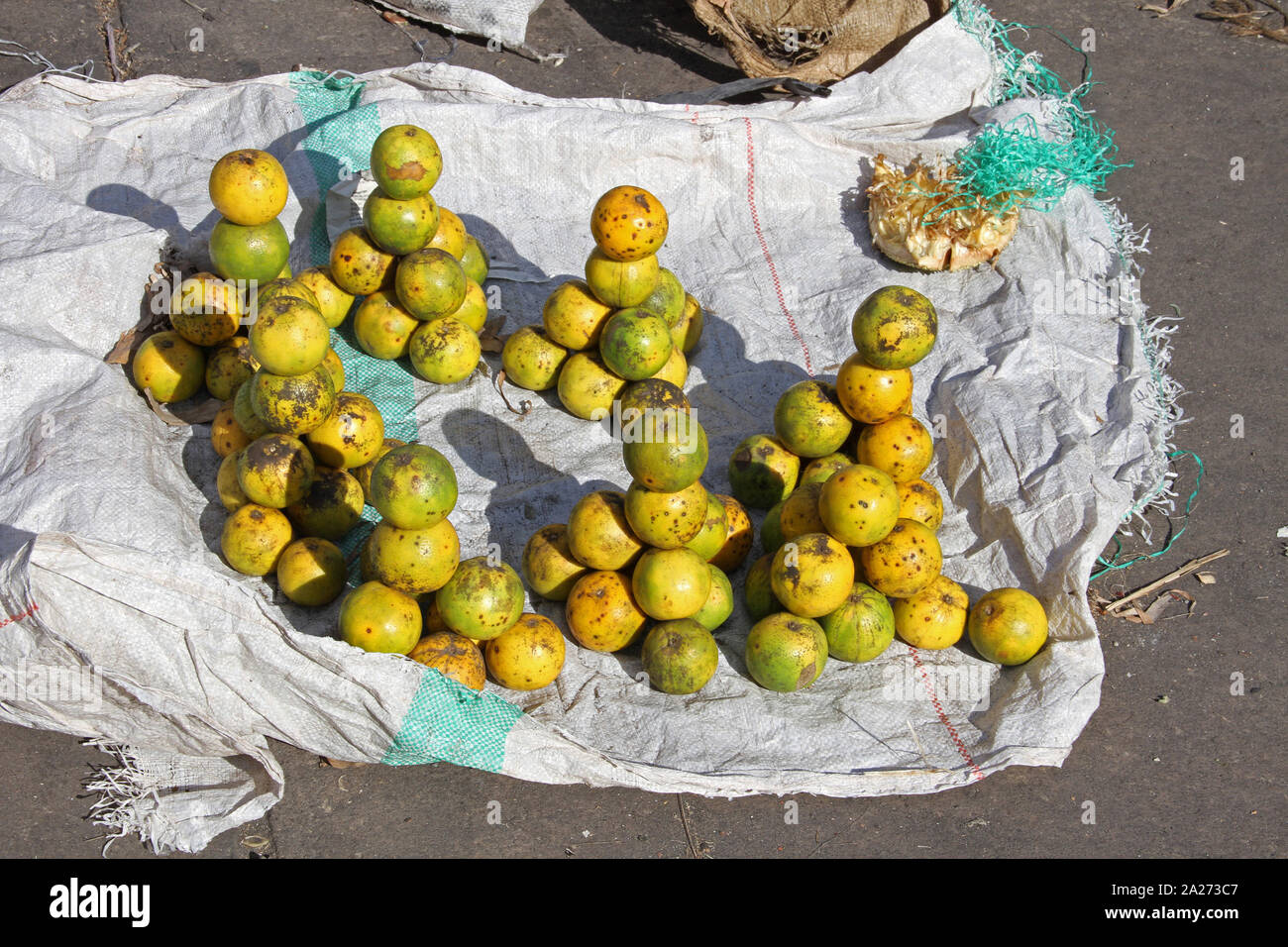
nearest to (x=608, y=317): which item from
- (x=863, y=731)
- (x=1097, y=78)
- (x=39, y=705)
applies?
(x=863, y=731)

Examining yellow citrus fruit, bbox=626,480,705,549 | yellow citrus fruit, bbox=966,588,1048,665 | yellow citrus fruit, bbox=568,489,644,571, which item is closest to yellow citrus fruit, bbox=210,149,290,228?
yellow citrus fruit, bbox=568,489,644,571

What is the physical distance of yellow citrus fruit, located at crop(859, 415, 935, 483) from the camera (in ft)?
13.3

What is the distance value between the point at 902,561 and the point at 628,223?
1.64 m

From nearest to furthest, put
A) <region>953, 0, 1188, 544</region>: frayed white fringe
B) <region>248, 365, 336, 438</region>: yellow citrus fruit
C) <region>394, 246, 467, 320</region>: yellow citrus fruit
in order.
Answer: <region>248, 365, 336, 438</region>: yellow citrus fruit
<region>394, 246, 467, 320</region>: yellow citrus fruit
<region>953, 0, 1188, 544</region>: frayed white fringe

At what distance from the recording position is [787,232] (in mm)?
5484

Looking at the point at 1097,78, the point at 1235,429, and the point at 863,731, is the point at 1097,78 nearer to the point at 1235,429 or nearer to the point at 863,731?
the point at 1235,429

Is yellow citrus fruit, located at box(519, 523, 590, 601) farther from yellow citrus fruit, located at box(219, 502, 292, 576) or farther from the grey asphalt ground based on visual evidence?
yellow citrus fruit, located at box(219, 502, 292, 576)

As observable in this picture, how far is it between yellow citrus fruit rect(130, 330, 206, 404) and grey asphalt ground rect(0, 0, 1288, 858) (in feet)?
4.62

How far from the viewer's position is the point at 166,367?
4.28 m

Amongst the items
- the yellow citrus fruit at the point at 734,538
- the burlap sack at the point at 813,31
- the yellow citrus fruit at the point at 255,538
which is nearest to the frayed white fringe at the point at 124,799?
the yellow citrus fruit at the point at 255,538

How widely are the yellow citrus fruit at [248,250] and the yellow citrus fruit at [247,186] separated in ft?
0.19

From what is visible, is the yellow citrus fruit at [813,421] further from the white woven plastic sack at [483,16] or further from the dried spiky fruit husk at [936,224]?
the white woven plastic sack at [483,16]

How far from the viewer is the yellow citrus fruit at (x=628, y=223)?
4105 millimetres

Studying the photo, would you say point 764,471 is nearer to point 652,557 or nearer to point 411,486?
point 652,557
